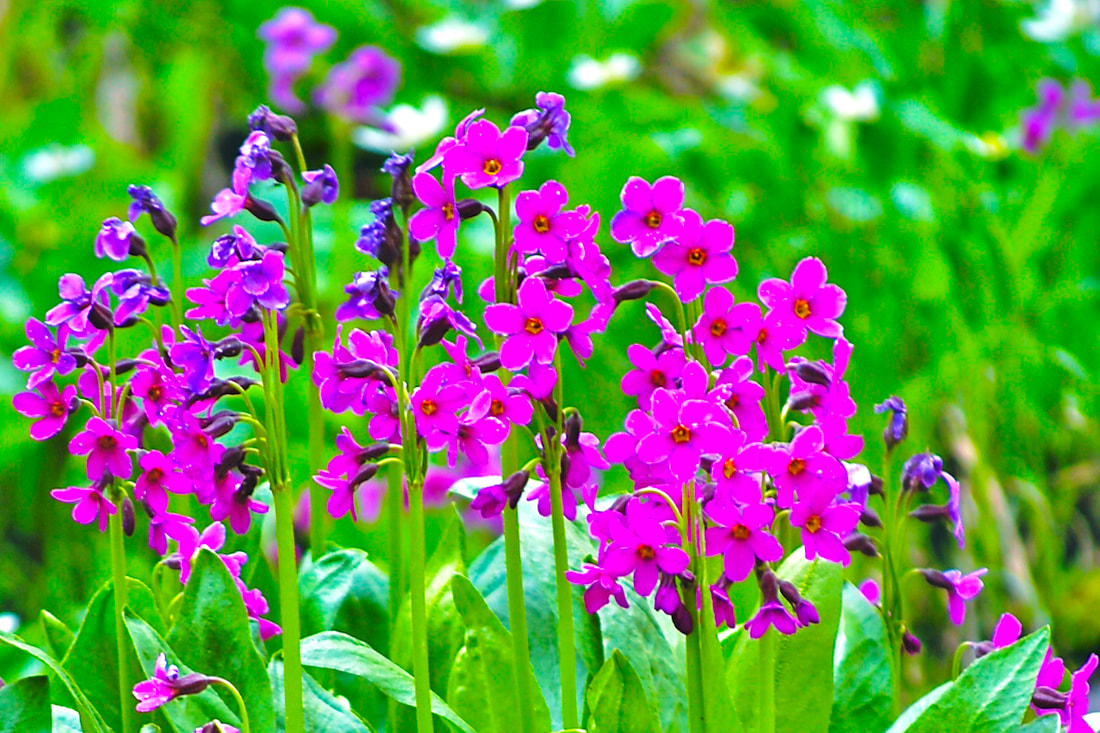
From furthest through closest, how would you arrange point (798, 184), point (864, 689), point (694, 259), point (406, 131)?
point (798, 184) → point (406, 131) → point (864, 689) → point (694, 259)

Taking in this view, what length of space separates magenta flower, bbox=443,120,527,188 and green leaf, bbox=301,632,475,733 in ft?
0.97

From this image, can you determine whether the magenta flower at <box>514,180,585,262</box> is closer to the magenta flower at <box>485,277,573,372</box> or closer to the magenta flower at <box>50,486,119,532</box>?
the magenta flower at <box>485,277,573,372</box>

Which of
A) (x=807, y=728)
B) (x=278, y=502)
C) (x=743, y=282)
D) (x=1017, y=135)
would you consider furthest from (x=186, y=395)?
(x=1017, y=135)

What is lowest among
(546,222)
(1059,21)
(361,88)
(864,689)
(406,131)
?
(864,689)

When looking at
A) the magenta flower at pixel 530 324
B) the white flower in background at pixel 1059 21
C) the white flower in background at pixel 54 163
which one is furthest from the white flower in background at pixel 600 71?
the magenta flower at pixel 530 324

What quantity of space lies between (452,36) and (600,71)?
0.41 meters

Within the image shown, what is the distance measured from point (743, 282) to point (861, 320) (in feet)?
0.99

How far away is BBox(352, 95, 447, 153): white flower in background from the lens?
244 centimetres

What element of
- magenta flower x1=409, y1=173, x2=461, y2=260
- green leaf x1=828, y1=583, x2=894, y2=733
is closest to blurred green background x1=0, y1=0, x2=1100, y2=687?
green leaf x1=828, y1=583, x2=894, y2=733

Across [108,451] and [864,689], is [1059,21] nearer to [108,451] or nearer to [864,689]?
[864,689]

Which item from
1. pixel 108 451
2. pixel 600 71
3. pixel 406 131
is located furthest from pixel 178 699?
pixel 600 71

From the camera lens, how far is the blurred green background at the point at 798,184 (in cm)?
226

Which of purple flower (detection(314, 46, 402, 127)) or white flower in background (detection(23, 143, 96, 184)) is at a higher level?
purple flower (detection(314, 46, 402, 127))

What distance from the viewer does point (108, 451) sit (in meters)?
0.77
